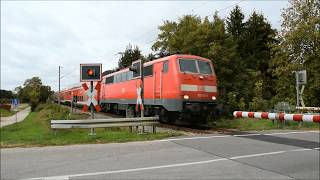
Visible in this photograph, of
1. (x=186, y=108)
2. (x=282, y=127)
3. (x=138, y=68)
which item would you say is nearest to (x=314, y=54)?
(x=282, y=127)

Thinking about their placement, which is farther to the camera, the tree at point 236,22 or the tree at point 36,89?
the tree at point 36,89

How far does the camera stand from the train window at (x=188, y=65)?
774 inches

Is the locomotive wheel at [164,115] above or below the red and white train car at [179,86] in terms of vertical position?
below

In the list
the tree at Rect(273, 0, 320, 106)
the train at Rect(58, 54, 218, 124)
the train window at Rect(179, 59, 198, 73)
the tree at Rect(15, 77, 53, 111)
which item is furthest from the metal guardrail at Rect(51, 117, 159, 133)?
the tree at Rect(15, 77, 53, 111)

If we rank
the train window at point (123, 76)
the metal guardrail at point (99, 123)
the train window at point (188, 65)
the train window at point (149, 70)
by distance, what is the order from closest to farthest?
the metal guardrail at point (99, 123), the train window at point (188, 65), the train window at point (149, 70), the train window at point (123, 76)

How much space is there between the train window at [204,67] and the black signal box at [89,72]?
232 inches

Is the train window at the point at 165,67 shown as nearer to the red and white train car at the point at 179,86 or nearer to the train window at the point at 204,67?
the red and white train car at the point at 179,86

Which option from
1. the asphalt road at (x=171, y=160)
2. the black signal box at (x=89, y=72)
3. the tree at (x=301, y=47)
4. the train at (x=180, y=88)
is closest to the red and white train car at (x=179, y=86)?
the train at (x=180, y=88)

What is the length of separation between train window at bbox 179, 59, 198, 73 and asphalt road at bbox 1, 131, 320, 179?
599 centimetres

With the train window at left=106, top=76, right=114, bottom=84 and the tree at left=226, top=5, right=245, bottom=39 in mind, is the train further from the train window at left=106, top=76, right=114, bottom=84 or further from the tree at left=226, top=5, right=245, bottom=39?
the tree at left=226, top=5, right=245, bottom=39

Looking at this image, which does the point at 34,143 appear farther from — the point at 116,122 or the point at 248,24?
the point at 248,24

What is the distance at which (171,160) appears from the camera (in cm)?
1054

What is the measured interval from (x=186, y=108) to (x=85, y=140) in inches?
238

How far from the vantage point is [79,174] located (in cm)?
901
